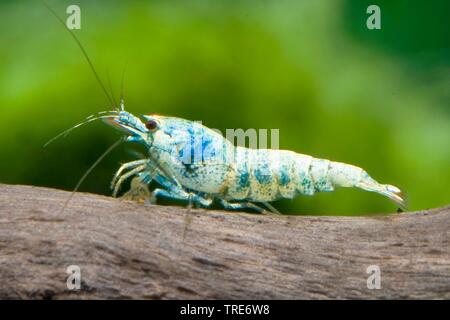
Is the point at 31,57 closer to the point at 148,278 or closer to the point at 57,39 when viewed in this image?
the point at 57,39
